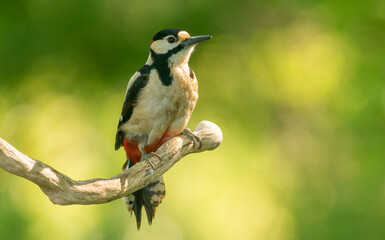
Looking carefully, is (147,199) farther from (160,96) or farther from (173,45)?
(173,45)

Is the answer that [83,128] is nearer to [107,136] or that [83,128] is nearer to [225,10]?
[107,136]

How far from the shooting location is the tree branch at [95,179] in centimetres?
214

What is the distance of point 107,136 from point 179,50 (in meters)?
2.29

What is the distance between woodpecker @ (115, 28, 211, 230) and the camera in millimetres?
2842

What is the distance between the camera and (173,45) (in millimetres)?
2838

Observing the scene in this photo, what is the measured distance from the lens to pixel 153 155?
2711 millimetres

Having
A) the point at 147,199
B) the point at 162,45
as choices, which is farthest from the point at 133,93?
the point at 147,199

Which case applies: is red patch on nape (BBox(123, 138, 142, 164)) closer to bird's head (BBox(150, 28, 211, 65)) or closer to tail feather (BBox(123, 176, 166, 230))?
tail feather (BBox(123, 176, 166, 230))

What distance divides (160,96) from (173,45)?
Answer: 0.28m

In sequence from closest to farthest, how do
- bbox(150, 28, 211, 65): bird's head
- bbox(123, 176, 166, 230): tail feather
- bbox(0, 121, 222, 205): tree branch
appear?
1. bbox(0, 121, 222, 205): tree branch
2. bbox(150, 28, 211, 65): bird's head
3. bbox(123, 176, 166, 230): tail feather

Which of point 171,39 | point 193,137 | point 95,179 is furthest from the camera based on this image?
point 193,137

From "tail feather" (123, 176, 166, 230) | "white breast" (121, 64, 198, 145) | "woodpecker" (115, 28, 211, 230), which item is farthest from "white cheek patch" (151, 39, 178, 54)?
"tail feather" (123, 176, 166, 230)

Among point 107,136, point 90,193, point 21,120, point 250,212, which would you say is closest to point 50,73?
point 21,120

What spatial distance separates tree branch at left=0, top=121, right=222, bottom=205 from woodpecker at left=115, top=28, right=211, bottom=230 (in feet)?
0.42
